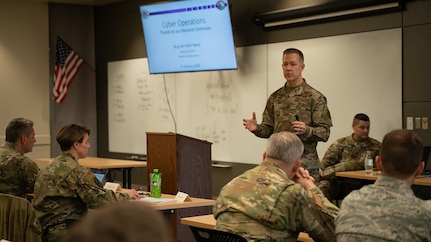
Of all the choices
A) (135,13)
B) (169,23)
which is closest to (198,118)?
(169,23)

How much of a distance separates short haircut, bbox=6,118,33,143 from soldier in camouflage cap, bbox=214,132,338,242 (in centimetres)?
282

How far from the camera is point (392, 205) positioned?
2.63 meters

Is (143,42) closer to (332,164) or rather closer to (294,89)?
(332,164)

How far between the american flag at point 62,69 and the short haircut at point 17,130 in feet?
17.5

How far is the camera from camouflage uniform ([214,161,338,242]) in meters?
2.95

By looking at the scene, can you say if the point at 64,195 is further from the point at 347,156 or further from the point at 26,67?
the point at 26,67

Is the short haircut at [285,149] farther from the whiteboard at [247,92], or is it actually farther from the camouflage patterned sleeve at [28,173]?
the whiteboard at [247,92]

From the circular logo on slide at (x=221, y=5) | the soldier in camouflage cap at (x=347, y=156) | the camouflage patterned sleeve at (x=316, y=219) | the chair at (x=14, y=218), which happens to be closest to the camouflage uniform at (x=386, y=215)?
the camouflage patterned sleeve at (x=316, y=219)

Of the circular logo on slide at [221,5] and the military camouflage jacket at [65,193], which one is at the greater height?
the circular logo on slide at [221,5]

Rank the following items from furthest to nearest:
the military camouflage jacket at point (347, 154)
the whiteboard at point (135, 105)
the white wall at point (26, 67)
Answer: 1. the white wall at point (26, 67)
2. the whiteboard at point (135, 105)
3. the military camouflage jacket at point (347, 154)

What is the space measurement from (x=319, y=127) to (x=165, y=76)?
484 cm

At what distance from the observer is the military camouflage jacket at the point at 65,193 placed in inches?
163

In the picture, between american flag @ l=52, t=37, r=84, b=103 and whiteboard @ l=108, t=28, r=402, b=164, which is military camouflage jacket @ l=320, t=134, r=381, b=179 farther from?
american flag @ l=52, t=37, r=84, b=103

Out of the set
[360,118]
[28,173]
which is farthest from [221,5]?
[28,173]
